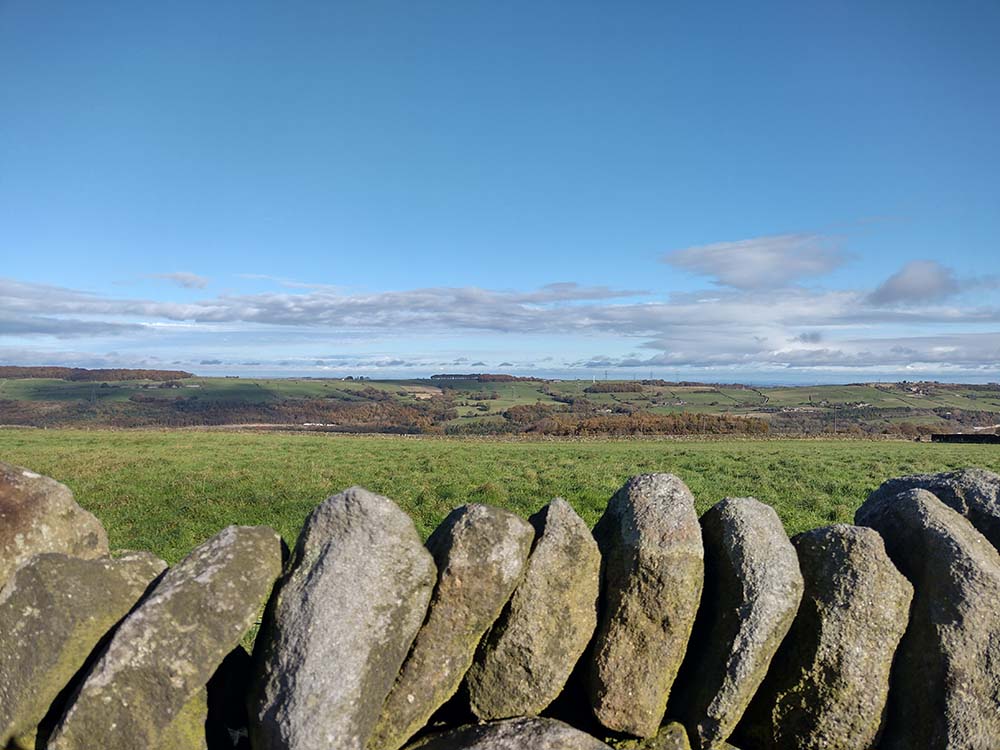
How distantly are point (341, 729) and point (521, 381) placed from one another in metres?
187

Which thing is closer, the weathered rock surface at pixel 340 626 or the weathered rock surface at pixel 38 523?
the weathered rock surface at pixel 340 626

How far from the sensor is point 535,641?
5.66 metres

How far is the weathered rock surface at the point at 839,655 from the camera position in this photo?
5.57 m

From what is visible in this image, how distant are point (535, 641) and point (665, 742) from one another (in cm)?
130

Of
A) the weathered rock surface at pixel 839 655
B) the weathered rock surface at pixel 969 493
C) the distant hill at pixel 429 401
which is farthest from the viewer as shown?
the distant hill at pixel 429 401

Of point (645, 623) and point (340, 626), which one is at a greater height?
point (340, 626)

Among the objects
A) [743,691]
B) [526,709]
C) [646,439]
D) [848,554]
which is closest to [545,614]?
[526,709]

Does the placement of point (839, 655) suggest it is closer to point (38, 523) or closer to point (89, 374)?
point (38, 523)

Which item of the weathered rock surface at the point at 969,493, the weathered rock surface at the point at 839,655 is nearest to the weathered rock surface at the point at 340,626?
the weathered rock surface at the point at 839,655

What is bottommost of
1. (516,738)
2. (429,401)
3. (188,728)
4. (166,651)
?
(429,401)

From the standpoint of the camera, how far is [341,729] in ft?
16.2

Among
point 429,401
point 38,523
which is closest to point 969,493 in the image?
point 38,523

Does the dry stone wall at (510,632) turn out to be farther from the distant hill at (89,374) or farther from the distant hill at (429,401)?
the distant hill at (89,374)

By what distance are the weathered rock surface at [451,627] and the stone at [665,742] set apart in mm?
1440
